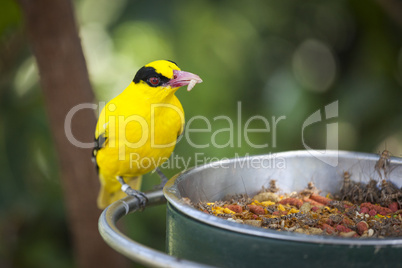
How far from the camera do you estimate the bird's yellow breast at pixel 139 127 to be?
2.15m

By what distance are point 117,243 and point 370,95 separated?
3063 millimetres

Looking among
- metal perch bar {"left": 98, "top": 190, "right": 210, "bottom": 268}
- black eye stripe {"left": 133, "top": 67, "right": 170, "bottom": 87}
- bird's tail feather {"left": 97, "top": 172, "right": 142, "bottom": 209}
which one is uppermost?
black eye stripe {"left": 133, "top": 67, "right": 170, "bottom": 87}

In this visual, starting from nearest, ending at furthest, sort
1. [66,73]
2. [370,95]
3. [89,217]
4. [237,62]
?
[66,73] < [89,217] < [370,95] < [237,62]

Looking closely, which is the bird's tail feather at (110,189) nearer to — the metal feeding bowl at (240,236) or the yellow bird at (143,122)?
the yellow bird at (143,122)

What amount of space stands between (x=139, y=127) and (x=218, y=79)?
1.95 m

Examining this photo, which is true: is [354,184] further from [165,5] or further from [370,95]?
[165,5]

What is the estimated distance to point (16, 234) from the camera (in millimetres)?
4508

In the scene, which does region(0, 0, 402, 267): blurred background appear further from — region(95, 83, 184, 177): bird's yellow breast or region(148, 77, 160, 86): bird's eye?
region(148, 77, 160, 86): bird's eye

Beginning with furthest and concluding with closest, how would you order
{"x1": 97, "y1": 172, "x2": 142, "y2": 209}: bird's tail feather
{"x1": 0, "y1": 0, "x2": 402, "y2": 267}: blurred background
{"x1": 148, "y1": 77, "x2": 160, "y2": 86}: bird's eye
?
{"x1": 0, "y1": 0, "x2": 402, "y2": 267}: blurred background < {"x1": 97, "y1": 172, "x2": 142, "y2": 209}: bird's tail feather < {"x1": 148, "y1": 77, "x2": 160, "y2": 86}: bird's eye

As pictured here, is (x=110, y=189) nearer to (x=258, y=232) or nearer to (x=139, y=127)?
(x=139, y=127)

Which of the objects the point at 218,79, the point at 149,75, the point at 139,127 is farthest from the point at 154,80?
the point at 218,79

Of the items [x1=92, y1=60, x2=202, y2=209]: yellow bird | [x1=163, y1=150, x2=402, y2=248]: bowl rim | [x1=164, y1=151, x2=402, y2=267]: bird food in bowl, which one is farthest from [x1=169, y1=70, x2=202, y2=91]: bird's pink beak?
[x1=163, y1=150, x2=402, y2=248]: bowl rim

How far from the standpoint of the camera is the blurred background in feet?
12.8

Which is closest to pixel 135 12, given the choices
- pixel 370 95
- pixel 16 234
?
pixel 370 95
